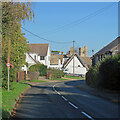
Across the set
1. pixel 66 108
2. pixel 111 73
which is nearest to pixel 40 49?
pixel 111 73

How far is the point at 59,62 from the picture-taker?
3484 inches

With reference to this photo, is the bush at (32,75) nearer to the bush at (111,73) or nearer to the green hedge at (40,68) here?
the green hedge at (40,68)

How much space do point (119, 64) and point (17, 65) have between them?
13.5 m

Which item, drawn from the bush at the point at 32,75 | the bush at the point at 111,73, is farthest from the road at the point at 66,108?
the bush at the point at 32,75

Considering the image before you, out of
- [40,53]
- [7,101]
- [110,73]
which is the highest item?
[40,53]

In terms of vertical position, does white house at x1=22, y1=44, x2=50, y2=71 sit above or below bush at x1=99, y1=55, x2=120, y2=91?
above

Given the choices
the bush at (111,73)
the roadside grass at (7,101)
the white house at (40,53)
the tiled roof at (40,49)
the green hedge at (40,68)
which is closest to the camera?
the roadside grass at (7,101)

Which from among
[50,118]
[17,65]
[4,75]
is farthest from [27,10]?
[17,65]

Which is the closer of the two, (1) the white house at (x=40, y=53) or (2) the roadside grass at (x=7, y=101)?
(2) the roadside grass at (x=7, y=101)

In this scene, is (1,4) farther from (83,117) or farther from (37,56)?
(37,56)

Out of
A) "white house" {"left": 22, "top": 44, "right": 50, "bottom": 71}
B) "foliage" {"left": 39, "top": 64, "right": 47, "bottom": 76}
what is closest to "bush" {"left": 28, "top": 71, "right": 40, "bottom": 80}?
"foliage" {"left": 39, "top": 64, "right": 47, "bottom": 76}

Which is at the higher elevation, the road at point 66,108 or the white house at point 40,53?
the white house at point 40,53

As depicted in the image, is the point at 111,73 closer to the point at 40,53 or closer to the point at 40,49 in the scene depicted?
the point at 40,53

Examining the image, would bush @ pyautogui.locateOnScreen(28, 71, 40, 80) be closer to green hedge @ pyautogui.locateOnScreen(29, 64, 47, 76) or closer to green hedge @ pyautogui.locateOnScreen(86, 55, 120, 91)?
green hedge @ pyautogui.locateOnScreen(29, 64, 47, 76)
